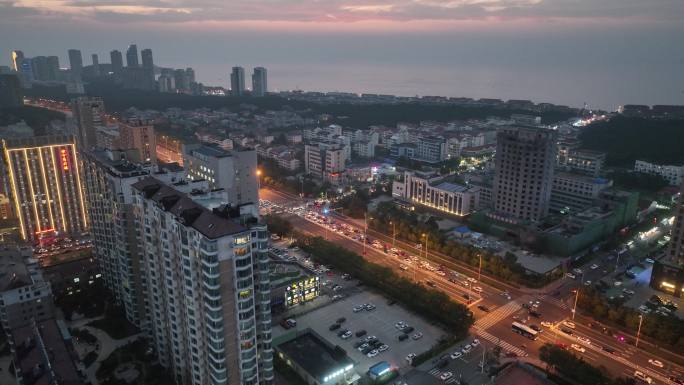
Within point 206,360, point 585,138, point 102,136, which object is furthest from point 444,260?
point 585,138

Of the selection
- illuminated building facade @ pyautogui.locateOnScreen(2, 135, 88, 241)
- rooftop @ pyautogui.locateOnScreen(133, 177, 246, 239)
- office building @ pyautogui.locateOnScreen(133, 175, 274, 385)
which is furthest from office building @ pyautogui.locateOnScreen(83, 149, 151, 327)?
illuminated building facade @ pyautogui.locateOnScreen(2, 135, 88, 241)

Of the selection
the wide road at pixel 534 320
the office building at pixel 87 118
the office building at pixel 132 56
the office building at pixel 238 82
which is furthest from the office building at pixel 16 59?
the wide road at pixel 534 320

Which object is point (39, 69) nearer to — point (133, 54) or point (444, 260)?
point (133, 54)

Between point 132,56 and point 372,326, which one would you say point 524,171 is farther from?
point 132,56

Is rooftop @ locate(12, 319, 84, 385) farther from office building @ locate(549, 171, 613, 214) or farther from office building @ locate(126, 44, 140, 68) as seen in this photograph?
office building @ locate(126, 44, 140, 68)

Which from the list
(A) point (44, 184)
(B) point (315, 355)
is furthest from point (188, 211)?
(A) point (44, 184)

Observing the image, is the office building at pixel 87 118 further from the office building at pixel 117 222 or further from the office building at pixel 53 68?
the office building at pixel 53 68
